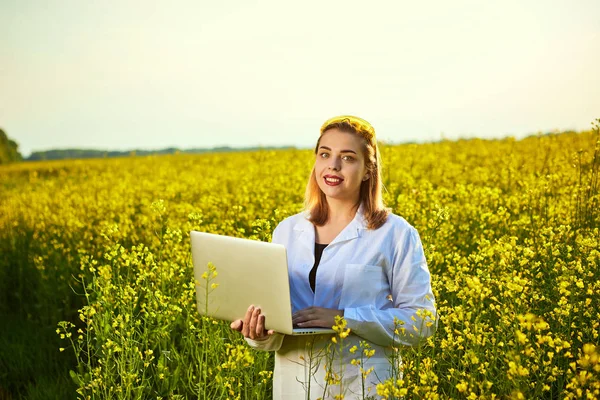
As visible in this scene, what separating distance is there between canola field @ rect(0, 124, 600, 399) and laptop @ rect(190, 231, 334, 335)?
7 cm

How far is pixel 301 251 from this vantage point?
3.18m

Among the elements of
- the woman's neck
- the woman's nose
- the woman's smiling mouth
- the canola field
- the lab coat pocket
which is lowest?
the canola field

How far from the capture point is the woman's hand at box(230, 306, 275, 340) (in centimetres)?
282

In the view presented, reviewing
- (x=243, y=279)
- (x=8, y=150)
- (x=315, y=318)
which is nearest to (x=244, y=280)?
(x=243, y=279)

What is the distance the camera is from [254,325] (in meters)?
2.84

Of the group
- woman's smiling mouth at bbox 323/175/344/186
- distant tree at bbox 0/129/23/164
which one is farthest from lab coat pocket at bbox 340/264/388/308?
distant tree at bbox 0/129/23/164

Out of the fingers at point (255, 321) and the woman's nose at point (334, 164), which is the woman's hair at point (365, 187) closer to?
the woman's nose at point (334, 164)

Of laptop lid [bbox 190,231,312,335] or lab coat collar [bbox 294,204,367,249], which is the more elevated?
lab coat collar [bbox 294,204,367,249]

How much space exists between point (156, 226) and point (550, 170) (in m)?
4.77

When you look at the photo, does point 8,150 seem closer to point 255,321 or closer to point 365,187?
point 365,187

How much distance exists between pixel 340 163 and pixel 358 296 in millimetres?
566

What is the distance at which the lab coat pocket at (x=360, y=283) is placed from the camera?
3.02 meters

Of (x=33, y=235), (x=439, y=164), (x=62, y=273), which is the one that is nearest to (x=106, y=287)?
(x=62, y=273)

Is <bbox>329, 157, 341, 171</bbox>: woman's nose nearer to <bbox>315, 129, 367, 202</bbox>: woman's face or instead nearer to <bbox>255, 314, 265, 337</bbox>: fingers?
<bbox>315, 129, 367, 202</bbox>: woman's face
